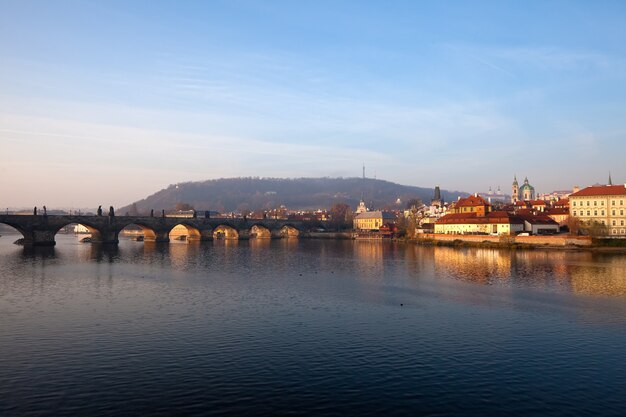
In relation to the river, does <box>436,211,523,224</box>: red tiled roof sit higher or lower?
higher

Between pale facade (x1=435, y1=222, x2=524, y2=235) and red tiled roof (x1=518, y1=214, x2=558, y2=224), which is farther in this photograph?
red tiled roof (x1=518, y1=214, x2=558, y2=224)

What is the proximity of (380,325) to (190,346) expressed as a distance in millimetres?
8530

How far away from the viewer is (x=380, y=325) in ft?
74.4

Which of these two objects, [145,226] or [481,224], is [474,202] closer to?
[481,224]

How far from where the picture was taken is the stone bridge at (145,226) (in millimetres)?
78688

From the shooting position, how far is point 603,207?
81.2 m

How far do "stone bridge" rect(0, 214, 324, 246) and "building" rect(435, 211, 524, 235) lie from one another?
4618 centimetres

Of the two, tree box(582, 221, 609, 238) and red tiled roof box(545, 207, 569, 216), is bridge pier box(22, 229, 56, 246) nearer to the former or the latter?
tree box(582, 221, 609, 238)

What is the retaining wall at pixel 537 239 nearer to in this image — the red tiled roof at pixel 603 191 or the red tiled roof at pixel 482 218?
the red tiled roof at pixel 482 218

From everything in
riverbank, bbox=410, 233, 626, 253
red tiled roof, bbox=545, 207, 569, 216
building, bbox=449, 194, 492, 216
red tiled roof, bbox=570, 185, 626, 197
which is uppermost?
red tiled roof, bbox=570, 185, 626, 197

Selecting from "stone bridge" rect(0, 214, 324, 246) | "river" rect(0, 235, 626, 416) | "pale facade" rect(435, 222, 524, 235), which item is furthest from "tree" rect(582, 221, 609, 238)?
"stone bridge" rect(0, 214, 324, 246)

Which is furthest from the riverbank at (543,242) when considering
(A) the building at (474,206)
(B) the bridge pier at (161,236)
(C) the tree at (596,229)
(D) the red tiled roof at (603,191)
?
(B) the bridge pier at (161,236)

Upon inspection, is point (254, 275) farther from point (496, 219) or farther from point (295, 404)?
point (496, 219)

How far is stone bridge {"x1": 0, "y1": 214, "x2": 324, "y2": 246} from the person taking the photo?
258ft
